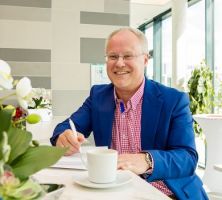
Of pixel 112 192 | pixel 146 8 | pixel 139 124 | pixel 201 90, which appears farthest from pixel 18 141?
pixel 146 8

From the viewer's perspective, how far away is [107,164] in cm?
89

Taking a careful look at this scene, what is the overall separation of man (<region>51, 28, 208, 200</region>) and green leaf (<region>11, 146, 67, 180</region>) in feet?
2.16

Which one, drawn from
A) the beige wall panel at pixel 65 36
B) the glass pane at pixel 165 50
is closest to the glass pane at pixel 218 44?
the glass pane at pixel 165 50

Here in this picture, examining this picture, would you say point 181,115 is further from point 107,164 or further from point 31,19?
point 31,19

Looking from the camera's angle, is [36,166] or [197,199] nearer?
[36,166]

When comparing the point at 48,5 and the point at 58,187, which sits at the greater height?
the point at 48,5

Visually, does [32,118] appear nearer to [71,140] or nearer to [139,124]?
[71,140]

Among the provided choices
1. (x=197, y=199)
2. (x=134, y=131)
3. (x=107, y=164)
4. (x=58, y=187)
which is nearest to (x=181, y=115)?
(x=134, y=131)

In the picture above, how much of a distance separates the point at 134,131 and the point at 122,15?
6.79 ft

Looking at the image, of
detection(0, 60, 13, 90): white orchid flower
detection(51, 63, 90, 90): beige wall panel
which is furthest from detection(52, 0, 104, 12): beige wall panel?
detection(0, 60, 13, 90): white orchid flower

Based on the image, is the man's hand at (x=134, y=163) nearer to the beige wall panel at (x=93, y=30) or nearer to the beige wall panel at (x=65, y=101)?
the beige wall panel at (x=65, y=101)

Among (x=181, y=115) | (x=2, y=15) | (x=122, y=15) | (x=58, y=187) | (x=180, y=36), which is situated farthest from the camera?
(x=180, y=36)

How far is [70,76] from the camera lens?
3168 mm

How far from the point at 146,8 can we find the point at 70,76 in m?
4.58
